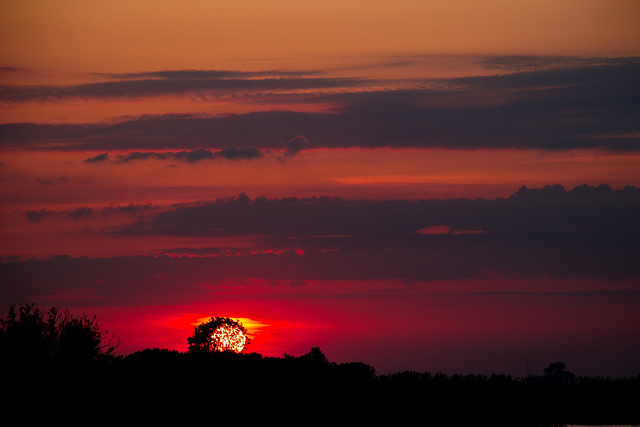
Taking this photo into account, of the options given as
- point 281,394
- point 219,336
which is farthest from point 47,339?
point 219,336

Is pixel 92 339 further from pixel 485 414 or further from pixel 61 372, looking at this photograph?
pixel 485 414

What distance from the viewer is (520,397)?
67875 mm

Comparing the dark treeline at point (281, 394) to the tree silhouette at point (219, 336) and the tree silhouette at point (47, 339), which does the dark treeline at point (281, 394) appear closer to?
the tree silhouette at point (47, 339)

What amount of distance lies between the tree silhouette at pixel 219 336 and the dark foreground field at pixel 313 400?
7676 centimetres

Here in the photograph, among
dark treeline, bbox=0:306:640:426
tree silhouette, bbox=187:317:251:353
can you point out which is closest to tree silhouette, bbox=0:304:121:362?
dark treeline, bbox=0:306:640:426

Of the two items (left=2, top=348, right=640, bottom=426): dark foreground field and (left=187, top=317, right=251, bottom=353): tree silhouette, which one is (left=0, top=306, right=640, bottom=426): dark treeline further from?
(left=187, top=317, right=251, bottom=353): tree silhouette

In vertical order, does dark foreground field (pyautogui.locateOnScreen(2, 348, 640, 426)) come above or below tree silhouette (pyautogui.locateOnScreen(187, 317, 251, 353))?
below

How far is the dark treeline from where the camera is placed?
6100 centimetres

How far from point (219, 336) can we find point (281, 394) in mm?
89441

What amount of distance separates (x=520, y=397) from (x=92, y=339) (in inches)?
1407

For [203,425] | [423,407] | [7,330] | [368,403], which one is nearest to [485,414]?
[423,407]

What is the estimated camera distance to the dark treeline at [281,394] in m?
61.0

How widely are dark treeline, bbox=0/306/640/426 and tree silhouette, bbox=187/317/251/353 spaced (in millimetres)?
76345

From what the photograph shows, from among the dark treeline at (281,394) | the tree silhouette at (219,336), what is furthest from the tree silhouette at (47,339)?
the tree silhouette at (219,336)
